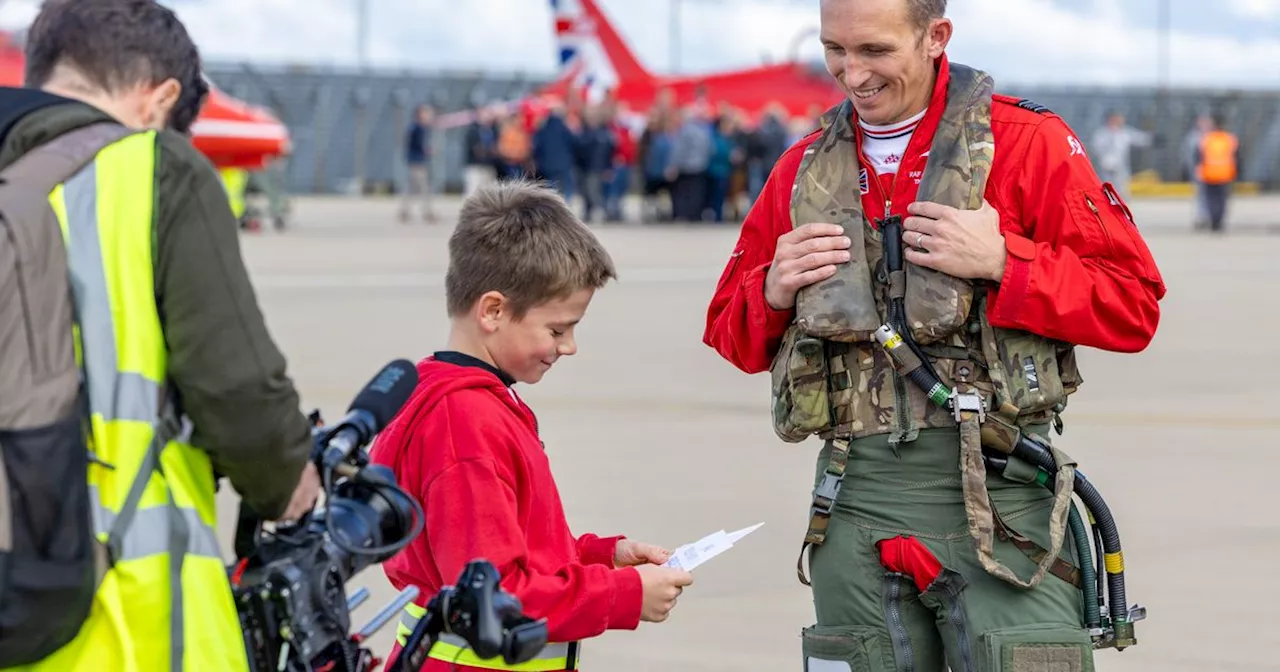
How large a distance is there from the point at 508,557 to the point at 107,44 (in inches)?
40.4

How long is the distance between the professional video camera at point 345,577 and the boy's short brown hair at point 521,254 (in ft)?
1.76

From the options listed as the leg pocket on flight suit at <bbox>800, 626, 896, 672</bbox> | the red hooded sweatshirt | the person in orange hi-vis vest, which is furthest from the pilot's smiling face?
the person in orange hi-vis vest

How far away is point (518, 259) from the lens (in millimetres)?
3184

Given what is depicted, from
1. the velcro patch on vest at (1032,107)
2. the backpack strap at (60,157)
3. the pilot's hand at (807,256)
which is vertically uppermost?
the backpack strap at (60,157)

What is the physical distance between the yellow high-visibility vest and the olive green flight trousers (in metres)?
1.32

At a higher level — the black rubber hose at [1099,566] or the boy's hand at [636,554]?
the boy's hand at [636,554]

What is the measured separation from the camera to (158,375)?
2375 mm

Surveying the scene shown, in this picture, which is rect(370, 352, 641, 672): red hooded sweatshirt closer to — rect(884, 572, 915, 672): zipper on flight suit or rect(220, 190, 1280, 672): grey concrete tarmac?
rect(884, 572, 915, 672): zipper on flight suit

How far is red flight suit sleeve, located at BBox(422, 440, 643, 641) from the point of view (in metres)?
2.88

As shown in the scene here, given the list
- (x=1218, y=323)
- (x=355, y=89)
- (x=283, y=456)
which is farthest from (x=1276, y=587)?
(x=355, y=89)

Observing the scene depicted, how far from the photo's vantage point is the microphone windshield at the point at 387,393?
2.61 metres

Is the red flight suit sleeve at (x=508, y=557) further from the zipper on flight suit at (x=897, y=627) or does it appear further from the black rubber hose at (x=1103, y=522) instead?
the black rubber hose at (x=1103, y=522)

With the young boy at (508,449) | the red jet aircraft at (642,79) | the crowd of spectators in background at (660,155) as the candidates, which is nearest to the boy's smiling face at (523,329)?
the young boy at (508,449)

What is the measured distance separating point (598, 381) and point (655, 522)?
3941mm
